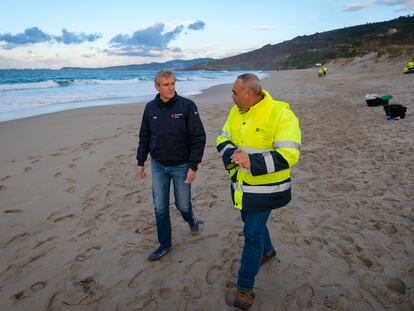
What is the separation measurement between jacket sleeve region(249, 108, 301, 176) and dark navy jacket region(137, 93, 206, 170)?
3.71 feet

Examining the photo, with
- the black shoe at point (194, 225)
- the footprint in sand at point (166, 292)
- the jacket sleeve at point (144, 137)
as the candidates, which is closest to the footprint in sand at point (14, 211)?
the jacket sleeve at point (144, 137)

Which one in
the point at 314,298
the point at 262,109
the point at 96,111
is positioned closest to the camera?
the point at 262,109

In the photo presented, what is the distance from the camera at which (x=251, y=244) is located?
2.74 m

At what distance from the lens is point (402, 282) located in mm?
3080

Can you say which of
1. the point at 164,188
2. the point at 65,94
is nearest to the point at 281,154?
the point at 164,188

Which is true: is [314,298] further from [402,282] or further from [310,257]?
[402,282]

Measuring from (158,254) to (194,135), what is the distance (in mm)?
1415

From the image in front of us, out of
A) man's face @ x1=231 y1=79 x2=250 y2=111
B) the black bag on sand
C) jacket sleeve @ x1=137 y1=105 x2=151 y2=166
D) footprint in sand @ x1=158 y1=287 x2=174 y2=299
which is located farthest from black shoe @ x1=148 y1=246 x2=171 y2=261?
the black bag on sand

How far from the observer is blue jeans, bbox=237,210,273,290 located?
2693mm

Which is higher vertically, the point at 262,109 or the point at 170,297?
the point at 262,109

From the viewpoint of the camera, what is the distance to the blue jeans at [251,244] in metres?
2.69

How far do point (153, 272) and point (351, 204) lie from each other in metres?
3.01

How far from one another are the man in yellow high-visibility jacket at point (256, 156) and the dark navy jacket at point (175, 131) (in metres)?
0.65

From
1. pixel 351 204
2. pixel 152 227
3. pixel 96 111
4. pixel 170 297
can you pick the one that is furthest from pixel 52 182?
pixel 96 111
